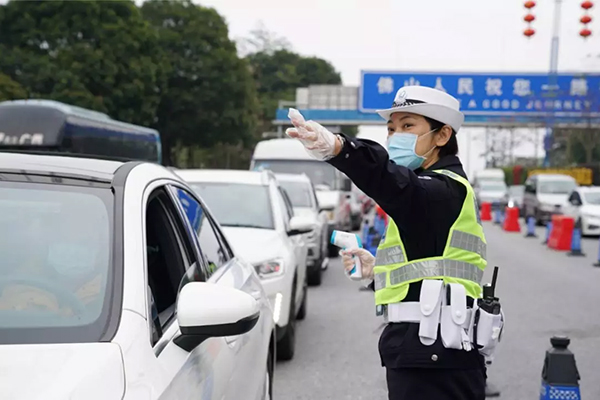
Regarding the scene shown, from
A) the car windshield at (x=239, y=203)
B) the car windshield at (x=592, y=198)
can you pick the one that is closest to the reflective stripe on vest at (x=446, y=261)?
the car windshield at (x=239, y=203)

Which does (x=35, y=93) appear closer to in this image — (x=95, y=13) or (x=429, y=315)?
Result: (x=95, y=13)

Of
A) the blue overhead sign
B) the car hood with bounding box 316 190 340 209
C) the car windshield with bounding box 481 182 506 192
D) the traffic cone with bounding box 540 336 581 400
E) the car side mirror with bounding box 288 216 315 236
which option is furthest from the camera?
the blue overhead sign

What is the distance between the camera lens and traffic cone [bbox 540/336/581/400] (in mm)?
4840

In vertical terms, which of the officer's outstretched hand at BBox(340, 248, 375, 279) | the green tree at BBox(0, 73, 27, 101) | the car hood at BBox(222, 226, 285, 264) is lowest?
the car hood at BBox(222, 226, 285, 264)

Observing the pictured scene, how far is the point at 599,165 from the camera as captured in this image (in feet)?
153

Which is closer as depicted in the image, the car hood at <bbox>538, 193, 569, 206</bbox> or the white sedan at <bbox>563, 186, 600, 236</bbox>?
the white sedan at <bbox>563, 186, 600, 236</bbox>

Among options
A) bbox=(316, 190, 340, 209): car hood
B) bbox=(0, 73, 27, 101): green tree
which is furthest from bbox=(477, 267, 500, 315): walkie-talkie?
bbox=(0, 73, 27, 101): green tree

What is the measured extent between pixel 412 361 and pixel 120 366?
3.88ft

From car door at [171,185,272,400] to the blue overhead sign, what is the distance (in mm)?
37842

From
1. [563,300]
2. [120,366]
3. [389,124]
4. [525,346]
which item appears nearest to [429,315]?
[389,124]

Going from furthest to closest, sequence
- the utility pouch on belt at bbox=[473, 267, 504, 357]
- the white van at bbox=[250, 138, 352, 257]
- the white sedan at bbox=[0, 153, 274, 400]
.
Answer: the white van at bbox=[250, 138, 352, 257] < the utility pouch on belt at bbox=[473, 267, 504, 357] < the white sedan at bbox=[0, 153, 274, 400]

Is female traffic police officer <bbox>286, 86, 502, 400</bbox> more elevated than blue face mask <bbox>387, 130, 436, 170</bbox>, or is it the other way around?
blue face mask <bbox>387, 130, 436, 170</bbox>

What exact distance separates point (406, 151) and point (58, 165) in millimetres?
1300

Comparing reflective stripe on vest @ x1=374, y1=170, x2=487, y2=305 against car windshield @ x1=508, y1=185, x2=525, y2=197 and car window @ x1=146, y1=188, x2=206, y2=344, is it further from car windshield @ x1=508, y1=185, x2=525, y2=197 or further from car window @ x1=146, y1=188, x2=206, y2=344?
car windshield @ x1=508, y1=185, x2=525, y2=197
